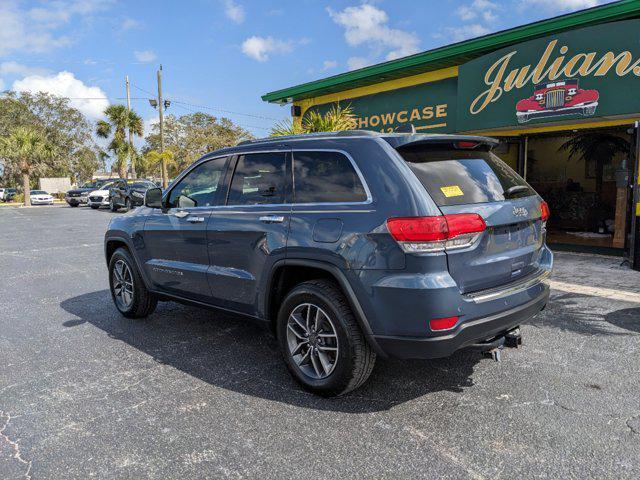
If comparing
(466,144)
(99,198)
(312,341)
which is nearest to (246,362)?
(312,341)

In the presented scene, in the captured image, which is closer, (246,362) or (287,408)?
(287,408)

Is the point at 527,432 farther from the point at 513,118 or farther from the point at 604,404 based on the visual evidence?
the point at 513,118

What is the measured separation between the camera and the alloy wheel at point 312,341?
3496 mm

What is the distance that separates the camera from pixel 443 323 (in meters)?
2.99

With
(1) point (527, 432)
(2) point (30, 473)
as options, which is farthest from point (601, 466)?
(2) point (30, 473)

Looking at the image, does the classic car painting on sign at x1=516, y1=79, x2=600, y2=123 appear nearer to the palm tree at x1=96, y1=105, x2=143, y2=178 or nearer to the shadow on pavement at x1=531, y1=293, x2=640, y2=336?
the shadow on pavement at x1=531, y1=293, x2=640, y2=336

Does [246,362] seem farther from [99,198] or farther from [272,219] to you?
[99,198]

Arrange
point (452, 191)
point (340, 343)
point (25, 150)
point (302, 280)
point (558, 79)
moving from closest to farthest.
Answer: point (452, 191) < point (340, 343) < point (302, 280) < point (558, 79) < point (25, 150)

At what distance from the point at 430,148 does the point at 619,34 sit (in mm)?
6577

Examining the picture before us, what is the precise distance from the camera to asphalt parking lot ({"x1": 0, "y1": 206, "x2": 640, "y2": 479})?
2750mm

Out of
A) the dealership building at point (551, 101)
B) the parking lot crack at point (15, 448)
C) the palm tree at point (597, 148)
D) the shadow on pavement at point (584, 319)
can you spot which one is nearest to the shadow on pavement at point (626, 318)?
the shadow on pavement at point (584, 319)

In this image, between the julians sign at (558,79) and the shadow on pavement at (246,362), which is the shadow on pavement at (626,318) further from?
the julians sign at (558,79)

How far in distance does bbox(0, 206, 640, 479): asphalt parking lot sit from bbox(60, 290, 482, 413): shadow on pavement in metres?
0.02

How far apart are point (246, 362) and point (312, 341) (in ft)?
3.11
